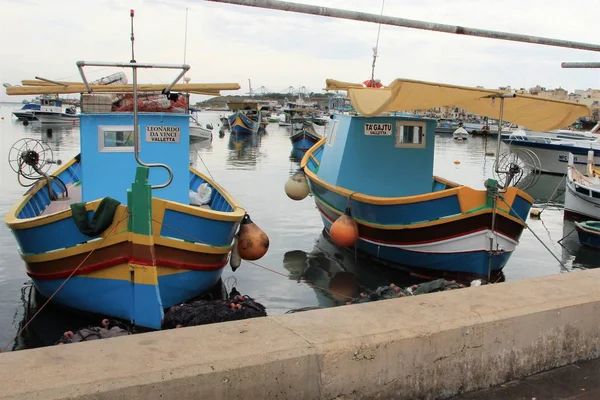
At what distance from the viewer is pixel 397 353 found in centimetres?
323

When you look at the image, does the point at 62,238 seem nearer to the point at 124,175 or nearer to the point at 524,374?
the point at 124,175

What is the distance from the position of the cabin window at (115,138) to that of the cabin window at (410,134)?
5.53 m

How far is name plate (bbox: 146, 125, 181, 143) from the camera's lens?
921 cm

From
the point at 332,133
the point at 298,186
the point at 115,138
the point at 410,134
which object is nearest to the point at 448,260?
the point at 410,134

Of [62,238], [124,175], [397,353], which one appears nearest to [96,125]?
[124,175]

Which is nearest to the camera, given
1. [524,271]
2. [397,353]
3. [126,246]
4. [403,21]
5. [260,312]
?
[397,353]

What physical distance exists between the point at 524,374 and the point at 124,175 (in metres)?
6.83

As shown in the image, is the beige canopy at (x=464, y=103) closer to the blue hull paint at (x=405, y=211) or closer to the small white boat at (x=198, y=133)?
the blue hull paint at (x=405, y=211)

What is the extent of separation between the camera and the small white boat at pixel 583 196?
16359mm

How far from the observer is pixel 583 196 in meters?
16.6

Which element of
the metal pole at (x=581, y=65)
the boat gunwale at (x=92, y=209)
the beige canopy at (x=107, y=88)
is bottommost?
the boat gunwale at (x=92, y=209)

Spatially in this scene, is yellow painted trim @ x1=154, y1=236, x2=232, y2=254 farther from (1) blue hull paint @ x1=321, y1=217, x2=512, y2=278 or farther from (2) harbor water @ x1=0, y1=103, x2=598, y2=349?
(1) blue hull paint @ x1=321, y1=217, x2=512, y2=278

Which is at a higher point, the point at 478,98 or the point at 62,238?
the point at 478,98

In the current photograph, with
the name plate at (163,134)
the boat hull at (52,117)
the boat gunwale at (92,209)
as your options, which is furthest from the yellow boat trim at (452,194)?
the boat hull at (52,117)
